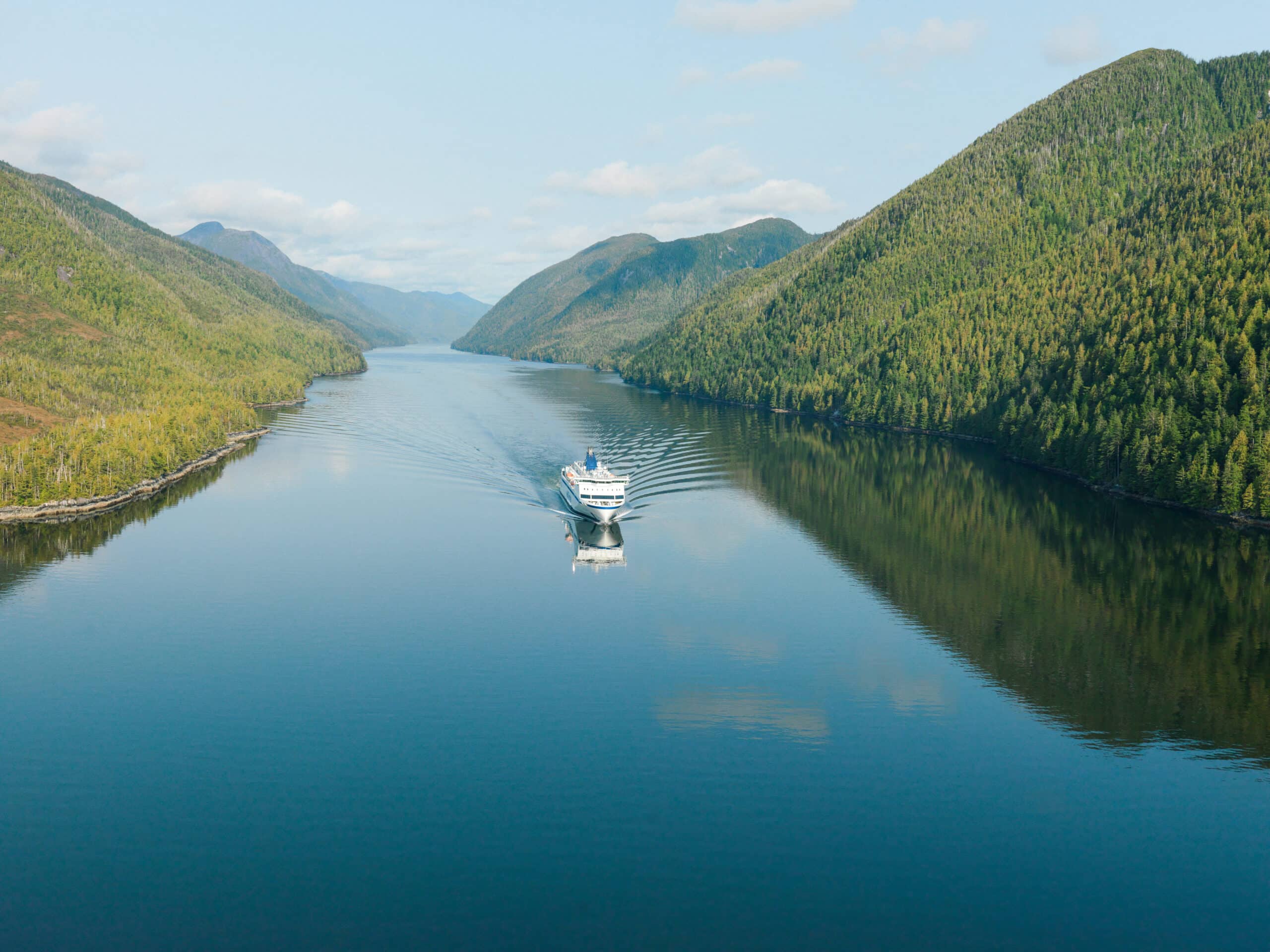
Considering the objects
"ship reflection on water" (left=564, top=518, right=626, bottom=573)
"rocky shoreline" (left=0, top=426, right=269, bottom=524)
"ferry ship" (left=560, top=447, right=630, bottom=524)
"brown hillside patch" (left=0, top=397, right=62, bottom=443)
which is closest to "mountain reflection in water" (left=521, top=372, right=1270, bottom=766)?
"ferry ship" (left=560, top=447, right=630, bottom=524)

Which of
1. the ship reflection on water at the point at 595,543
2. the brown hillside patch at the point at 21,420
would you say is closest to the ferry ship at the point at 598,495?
the ship reflection on water at the point at 595,543

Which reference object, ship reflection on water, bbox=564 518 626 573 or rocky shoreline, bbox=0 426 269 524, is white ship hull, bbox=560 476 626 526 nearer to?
ship reflection on water, bbox=564 518 626 573

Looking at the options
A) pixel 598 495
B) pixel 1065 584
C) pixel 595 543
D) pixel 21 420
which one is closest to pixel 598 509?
pixel 598 495

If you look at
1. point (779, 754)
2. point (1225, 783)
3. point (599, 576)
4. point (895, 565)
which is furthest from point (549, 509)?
point (1225, 783)

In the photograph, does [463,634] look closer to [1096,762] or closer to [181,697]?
[181,697]

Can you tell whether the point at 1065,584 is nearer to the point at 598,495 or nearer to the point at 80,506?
the point at 598,495

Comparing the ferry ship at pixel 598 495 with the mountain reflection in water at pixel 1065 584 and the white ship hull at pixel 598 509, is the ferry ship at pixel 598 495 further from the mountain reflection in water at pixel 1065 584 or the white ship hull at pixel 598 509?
the mountain reflection in water at pixel 1065 584
